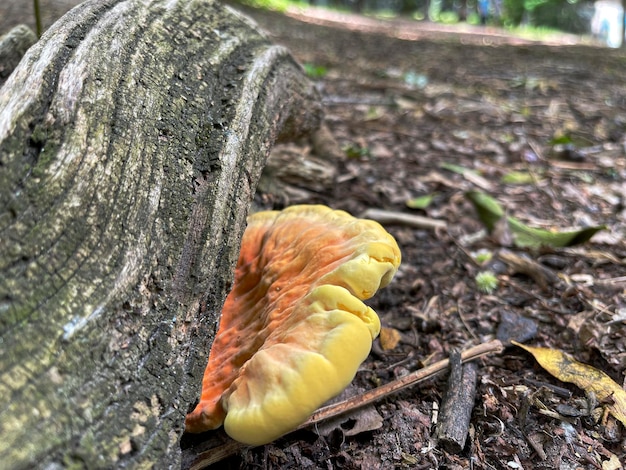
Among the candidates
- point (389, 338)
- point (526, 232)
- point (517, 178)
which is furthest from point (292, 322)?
point (517, 178)

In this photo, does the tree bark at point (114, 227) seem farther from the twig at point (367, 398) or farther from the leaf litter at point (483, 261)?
the leaf litter at point (483, 261)

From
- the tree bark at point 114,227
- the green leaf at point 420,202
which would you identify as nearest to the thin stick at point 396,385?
the tree bark at point 114,227

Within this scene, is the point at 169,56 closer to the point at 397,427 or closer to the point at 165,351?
the point at 165,351

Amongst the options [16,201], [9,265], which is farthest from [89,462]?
[16,201]

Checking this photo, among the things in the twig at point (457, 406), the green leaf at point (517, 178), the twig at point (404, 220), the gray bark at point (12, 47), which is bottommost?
the twig at point (457, 406)

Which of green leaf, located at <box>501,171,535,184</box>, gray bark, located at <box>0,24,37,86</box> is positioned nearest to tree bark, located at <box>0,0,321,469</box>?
gray bark, located at <box>0,24,37,86</box>
